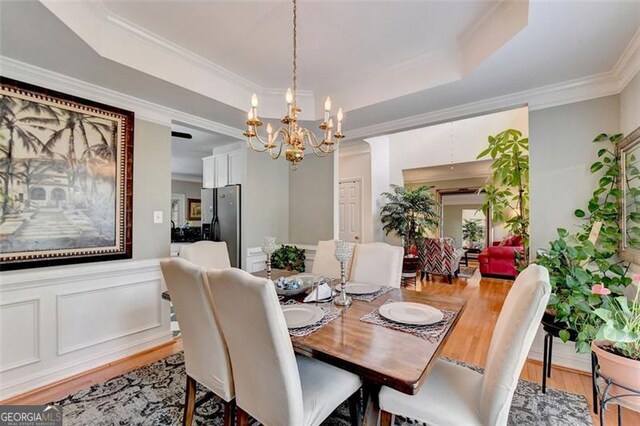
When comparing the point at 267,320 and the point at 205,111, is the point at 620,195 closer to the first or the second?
the point at 267,320

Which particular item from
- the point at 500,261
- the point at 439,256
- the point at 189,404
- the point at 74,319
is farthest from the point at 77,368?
the point at 500,261

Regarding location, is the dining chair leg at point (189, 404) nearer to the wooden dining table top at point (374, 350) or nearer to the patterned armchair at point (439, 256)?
the wooden dining table top at point (374, 350)

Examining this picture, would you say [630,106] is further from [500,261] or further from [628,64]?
[500,261]

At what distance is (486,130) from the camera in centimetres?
561

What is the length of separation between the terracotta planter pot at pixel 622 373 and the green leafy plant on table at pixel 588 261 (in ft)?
0.68

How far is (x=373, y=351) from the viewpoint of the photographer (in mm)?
1128

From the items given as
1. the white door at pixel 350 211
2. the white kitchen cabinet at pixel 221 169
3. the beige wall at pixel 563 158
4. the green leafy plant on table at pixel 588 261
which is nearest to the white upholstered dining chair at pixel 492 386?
the green leafy plant on table at pixel 588 261

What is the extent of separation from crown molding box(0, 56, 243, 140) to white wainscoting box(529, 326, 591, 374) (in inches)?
154

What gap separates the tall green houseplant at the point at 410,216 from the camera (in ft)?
18.8

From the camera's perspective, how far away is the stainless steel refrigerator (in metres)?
3.81

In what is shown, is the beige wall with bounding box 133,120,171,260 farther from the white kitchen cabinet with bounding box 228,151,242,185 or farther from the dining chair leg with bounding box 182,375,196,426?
the dining chair leg with bounding box 182,375,196,426

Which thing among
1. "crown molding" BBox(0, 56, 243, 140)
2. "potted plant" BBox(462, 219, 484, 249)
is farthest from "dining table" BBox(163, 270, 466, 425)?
"potted plant" BBox(462, 219, 484, 249)

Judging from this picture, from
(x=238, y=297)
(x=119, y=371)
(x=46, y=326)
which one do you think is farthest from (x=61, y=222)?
(x=238, y=297)

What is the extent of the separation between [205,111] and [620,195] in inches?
143
